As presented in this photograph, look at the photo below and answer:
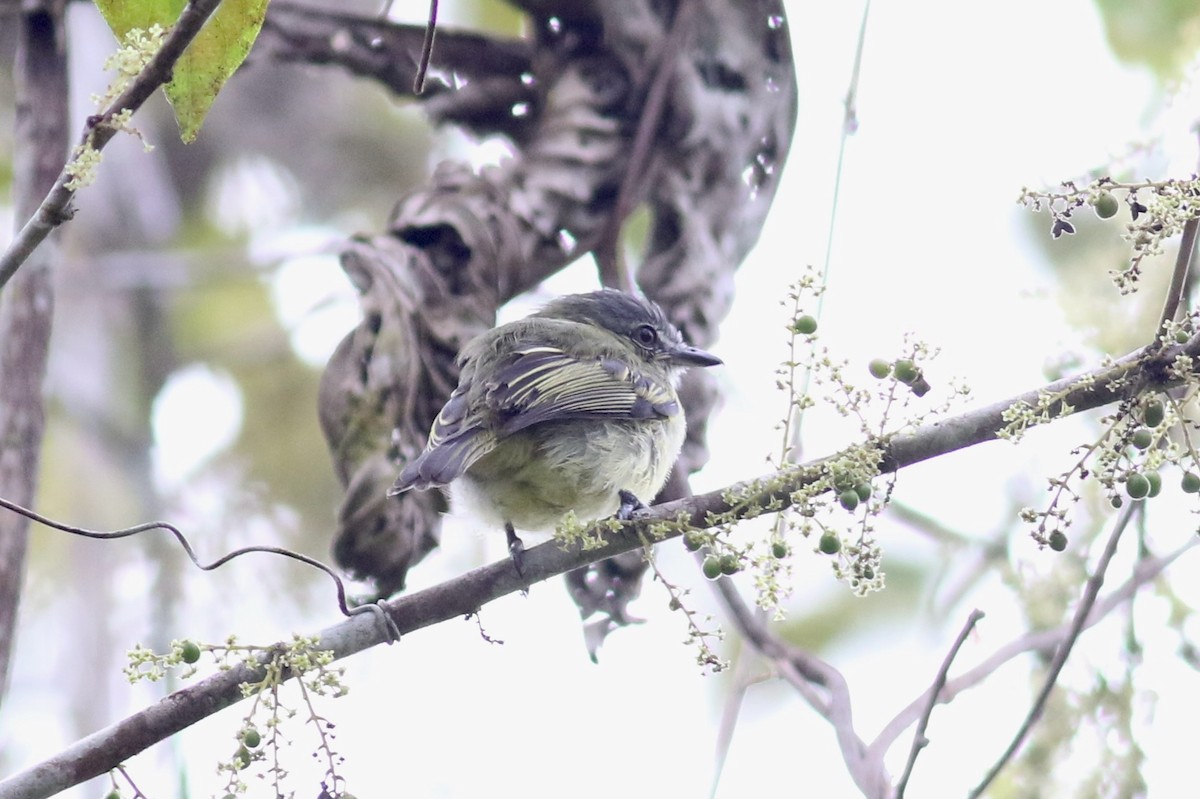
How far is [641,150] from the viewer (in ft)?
12.0

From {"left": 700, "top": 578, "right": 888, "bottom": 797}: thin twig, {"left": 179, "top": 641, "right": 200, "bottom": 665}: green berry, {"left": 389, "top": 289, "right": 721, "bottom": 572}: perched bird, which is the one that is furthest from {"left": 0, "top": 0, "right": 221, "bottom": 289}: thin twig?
{"left": 700, "top": 578, "right": 888, "bottom": 797}: thin twig

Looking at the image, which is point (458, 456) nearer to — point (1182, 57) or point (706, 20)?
point (706, 20)

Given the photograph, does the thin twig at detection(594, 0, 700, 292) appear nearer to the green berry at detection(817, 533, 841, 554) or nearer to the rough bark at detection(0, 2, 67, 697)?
the rough bark at detection(0, 2, 67, 697)

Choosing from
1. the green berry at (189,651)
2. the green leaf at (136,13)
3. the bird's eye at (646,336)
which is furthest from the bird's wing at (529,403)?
the green leaf at (136,13)

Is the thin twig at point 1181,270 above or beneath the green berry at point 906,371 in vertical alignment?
beneath

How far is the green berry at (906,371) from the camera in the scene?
2055mm

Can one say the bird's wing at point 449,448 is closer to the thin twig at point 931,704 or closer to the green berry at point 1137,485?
the thin twig at point 931,704

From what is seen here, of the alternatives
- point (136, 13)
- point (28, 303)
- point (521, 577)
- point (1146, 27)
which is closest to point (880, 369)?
point (521, 577)

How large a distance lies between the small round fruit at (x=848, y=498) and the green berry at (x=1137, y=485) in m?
0.39

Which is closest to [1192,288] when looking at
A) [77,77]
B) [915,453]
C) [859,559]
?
[915,453]

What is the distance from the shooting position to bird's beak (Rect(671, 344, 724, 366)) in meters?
3.80

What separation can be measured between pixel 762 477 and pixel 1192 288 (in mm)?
1157

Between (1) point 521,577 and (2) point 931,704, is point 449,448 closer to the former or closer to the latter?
(1) point 521,577

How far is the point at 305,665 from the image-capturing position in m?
1.92
